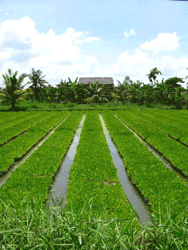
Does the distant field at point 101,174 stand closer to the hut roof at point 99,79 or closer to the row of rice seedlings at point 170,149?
the row of rice seedlings at point 170,149

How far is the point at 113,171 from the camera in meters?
5.56

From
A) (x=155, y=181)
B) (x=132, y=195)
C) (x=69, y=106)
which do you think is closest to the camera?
(x=132, y=195)

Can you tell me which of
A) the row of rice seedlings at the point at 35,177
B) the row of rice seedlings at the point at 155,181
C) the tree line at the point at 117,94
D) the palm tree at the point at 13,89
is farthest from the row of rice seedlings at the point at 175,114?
the palm tree at the point at 13,89

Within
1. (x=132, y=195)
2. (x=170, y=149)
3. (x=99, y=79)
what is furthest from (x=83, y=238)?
(x=99, y=79)

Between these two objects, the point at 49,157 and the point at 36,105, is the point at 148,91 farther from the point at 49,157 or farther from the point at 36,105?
the point at 49,157

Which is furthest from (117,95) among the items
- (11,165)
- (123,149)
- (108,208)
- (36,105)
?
(108,208)

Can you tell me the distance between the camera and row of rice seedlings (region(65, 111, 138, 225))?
12.2 feet

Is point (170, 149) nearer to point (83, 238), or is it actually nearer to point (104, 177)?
point (104, 177)

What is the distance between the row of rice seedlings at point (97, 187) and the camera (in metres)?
3.73

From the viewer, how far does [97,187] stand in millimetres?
4633

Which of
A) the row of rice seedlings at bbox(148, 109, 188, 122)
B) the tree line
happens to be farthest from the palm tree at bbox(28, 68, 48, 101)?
the row of rice seedlings at bbox(148, 109, 188, 122)

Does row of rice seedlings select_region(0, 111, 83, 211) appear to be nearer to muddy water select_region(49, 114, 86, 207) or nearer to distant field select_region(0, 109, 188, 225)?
distant field select_region(0, 109, 188, 225)

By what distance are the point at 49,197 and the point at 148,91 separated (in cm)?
2598

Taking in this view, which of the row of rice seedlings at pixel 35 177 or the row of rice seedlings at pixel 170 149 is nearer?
the row of rice seedlings at pixel 35 177
